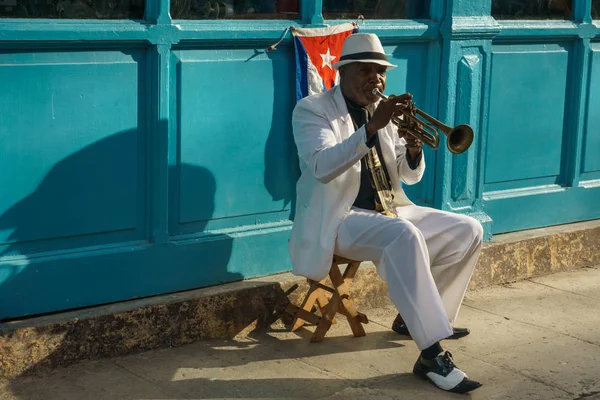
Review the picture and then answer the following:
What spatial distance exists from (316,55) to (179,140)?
3.19ft

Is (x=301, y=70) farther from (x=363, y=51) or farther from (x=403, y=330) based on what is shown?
(x=403, y=330)

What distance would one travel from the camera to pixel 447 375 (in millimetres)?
4836

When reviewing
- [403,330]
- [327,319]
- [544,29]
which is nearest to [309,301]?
[327,319]

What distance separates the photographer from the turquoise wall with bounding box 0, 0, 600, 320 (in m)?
4.79

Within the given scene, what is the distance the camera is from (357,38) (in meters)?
5.19

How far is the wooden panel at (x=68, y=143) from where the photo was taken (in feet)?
15.5

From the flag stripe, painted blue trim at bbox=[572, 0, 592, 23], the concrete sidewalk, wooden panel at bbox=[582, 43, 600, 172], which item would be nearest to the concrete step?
the concrete sidewalk

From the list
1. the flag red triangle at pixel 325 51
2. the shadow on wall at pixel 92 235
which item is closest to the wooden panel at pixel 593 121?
the flag red triangle at pixel 325 51

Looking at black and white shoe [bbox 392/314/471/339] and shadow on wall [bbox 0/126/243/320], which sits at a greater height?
shadow on wall [bbox 0/126/243/320]

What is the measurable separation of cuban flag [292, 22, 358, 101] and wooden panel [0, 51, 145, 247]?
0.98 meters

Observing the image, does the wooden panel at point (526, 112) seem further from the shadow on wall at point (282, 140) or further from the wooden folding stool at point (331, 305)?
the wooden folding stool at point (331, 305)

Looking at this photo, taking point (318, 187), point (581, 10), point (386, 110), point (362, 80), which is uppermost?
point (581, 10)

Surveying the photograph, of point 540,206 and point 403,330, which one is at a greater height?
point 540,206

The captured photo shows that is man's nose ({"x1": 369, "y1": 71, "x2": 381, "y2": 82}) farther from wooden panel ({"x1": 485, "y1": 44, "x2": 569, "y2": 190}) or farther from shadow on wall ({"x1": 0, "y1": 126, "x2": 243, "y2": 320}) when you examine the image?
wooden panel ({"x1": 485, "y1": 44, "x2": 569, "y2": 190})
